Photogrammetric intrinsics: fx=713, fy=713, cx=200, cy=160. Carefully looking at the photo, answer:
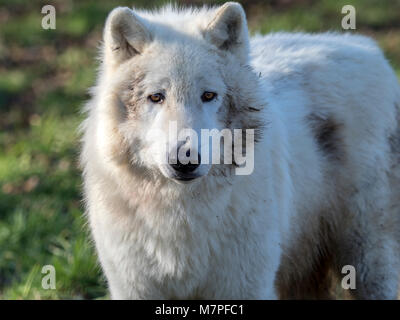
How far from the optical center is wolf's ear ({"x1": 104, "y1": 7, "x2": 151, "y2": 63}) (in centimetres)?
378

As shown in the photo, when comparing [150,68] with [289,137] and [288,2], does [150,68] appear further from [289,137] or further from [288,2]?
[288,2]

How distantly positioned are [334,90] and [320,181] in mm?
641

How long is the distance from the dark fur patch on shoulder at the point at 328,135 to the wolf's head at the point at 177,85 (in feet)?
2.94

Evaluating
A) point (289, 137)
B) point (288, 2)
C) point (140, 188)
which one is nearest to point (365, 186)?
point (289, 137)

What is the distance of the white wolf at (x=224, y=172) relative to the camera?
3770 mm

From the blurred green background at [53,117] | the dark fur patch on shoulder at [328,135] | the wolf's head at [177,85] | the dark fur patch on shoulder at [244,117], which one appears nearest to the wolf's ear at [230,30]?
the wolf's head at [177,85]

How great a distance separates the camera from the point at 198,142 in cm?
354

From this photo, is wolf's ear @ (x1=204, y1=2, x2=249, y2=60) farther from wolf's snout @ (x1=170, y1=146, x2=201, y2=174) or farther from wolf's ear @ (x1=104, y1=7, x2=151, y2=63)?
wolf's snout @ (x1=170, y1=146, x2=201, y2=174)

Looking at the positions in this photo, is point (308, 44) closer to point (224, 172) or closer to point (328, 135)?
point (328, 135)

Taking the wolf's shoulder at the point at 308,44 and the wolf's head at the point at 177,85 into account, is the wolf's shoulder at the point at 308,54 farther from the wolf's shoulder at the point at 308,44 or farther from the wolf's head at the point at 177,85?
the wolf's head at the point at 177,85

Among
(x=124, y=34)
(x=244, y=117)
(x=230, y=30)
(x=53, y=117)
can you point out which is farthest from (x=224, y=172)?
(x=53, y=117)

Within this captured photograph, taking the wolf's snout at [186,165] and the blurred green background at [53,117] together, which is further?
the blurred green background at [53,117]

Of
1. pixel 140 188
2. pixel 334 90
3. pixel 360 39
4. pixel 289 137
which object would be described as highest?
pixel 360 39

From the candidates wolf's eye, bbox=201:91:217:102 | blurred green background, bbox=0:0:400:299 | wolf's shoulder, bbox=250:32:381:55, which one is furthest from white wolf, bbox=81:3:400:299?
blurred green background, bbox=0:0:400:299
